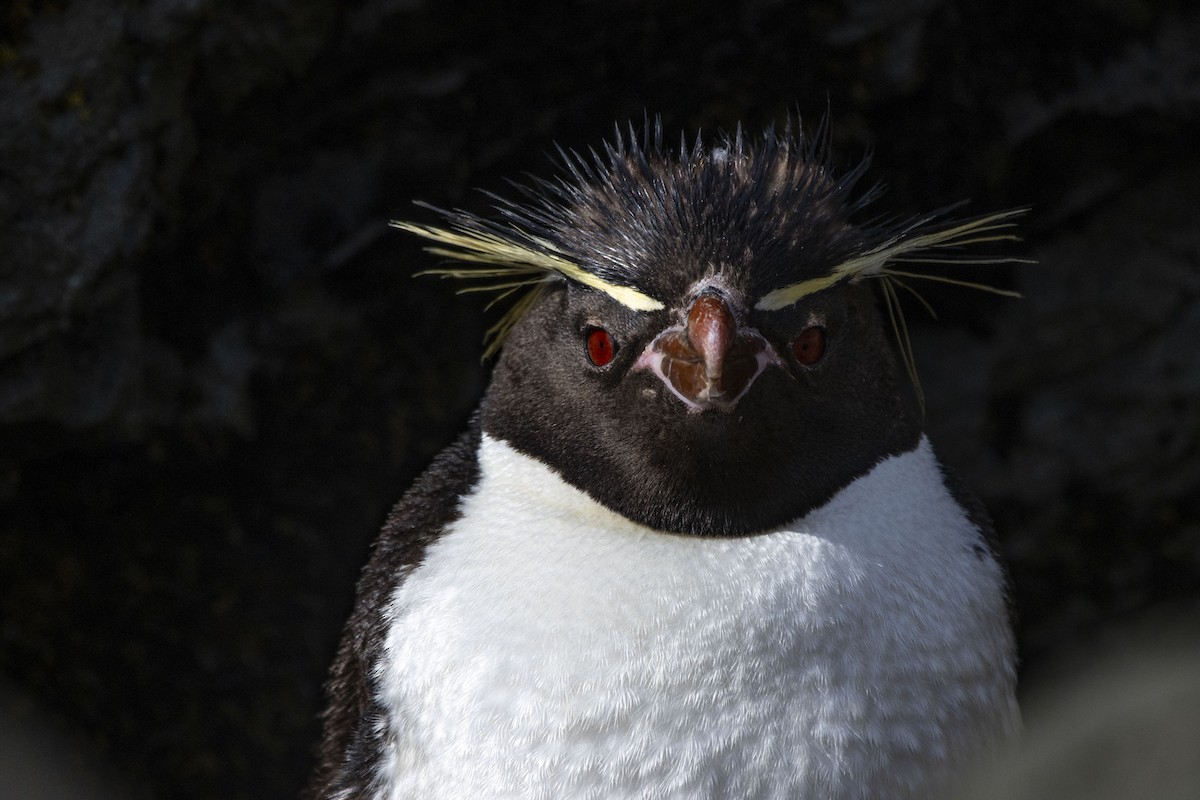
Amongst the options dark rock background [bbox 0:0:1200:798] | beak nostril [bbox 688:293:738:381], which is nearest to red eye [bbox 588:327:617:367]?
beak nostril [bbox 688:293:738:381]

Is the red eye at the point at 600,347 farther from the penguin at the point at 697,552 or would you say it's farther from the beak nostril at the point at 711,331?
the beak nostril at the point at 711,331

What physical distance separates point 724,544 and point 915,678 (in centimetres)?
37

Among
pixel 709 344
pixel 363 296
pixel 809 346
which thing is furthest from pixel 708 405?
pixel 363 296

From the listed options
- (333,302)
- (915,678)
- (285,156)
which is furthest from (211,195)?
(915,678)

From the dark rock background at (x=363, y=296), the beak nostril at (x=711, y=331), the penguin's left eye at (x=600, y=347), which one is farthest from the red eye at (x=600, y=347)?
the dark rock background at (x=363, y=296)

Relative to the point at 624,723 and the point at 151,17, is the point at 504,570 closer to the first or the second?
the point at 624,723

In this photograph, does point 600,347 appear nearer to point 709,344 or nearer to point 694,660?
point 709,344

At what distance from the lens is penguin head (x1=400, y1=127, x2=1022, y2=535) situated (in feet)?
6.32

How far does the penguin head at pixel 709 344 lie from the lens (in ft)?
6.32

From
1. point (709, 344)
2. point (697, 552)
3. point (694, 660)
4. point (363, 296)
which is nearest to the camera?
point (709, 344)

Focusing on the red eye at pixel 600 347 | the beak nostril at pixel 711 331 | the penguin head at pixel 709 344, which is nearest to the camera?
the beak nostril at pixel 711 331

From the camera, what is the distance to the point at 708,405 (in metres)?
1.87

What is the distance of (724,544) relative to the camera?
2023 millimetres

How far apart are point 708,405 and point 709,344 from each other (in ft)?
0.39
